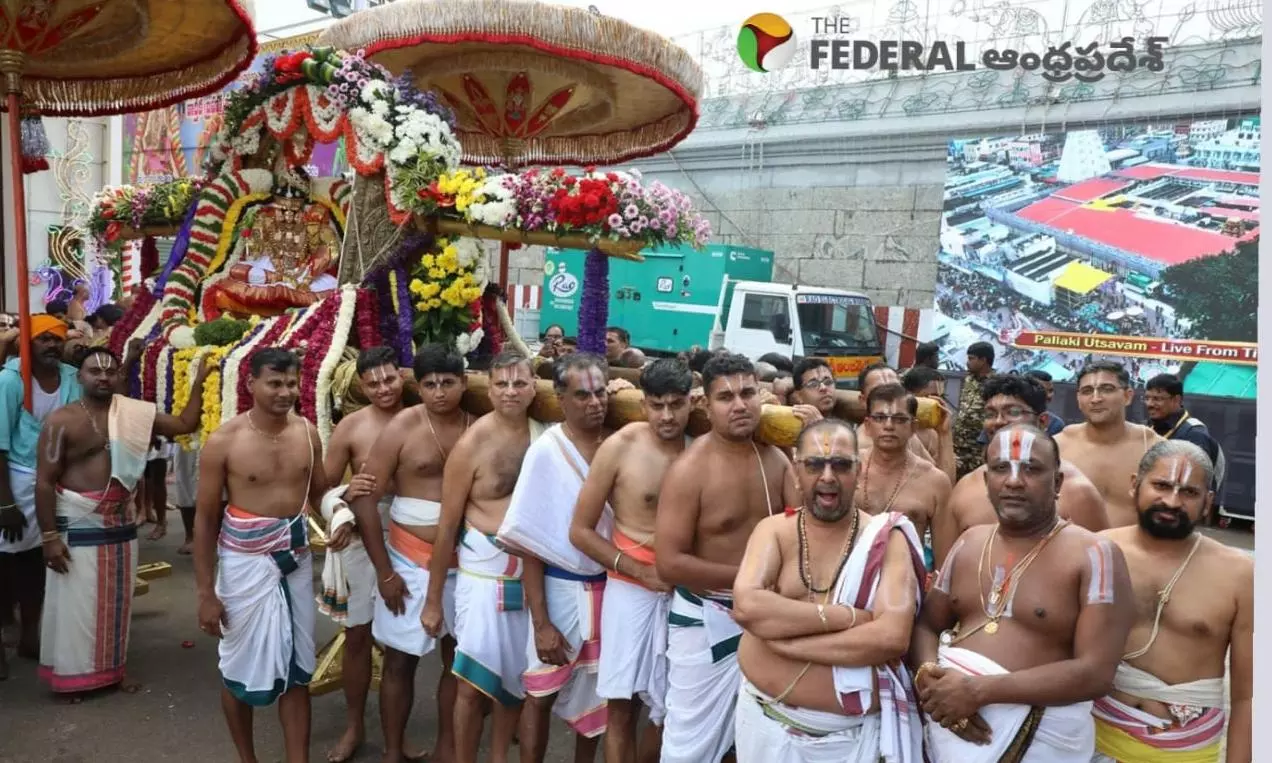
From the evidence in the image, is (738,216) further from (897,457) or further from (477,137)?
(897,457)

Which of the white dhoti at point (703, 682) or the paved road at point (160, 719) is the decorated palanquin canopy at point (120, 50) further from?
the white dhoti at point (703, 682)

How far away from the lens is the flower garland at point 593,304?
19.1 ft

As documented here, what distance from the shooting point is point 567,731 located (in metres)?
→ 4.87

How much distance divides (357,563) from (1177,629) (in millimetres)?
3430

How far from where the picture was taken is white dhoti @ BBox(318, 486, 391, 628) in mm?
4465

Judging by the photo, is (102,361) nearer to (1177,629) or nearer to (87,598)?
(87,598)

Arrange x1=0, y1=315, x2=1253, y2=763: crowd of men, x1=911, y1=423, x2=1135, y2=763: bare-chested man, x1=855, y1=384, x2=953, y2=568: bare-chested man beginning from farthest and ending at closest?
x1=855, y1=384, x2=953, y2=568: bare-chested man
x1=0, y1=315, x2=1253, y2=763: crowd of men
x1=911, y1=423, x2=1135, y2=763: bare-chested man

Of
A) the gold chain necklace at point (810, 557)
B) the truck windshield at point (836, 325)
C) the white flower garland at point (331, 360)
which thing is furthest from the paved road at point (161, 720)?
the truck windshield at point (836, 325)

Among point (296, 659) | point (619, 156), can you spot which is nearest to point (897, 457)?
point (296, 659)

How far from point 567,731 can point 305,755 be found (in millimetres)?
1328

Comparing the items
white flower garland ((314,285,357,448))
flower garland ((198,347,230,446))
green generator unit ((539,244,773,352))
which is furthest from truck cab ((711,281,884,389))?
flower garland ((198,347,230,446))

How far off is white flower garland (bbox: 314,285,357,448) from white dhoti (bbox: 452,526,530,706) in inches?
58.6

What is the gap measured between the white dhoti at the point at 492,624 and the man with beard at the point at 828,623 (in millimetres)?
1301

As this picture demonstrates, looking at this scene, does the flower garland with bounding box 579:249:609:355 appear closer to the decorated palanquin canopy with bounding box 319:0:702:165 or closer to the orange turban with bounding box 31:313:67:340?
the decorated palanquin canopy with bounding box 319:0:702:165
